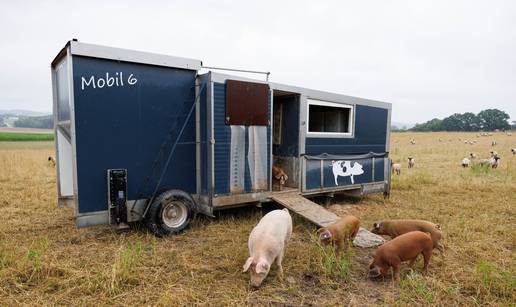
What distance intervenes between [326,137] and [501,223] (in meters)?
4.19

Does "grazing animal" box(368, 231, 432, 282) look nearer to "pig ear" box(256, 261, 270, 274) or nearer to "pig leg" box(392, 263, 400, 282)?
"pig leg" box(392, 263, 400, 282)

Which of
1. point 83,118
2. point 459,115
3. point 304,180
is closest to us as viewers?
point 83,118

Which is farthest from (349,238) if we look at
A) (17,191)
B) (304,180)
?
(17,191)

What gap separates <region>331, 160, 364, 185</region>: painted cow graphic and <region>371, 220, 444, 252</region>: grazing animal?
3.09 m

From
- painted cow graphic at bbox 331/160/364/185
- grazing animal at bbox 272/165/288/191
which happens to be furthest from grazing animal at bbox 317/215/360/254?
painted cow graphic at bbox 331/160/364/185

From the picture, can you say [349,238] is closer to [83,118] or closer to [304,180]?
[304,180]

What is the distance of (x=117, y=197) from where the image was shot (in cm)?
559

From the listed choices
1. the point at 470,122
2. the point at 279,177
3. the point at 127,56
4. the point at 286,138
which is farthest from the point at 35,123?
the point at 470,122

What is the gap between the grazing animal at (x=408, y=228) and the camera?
5.15 meters

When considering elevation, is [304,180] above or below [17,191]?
above

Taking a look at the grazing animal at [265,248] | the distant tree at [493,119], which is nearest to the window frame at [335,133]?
the grazing animal at [265,248]

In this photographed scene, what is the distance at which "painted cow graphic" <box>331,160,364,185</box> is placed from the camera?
862cm

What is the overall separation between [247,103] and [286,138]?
6.14ft

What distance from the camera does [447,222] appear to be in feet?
23.3
